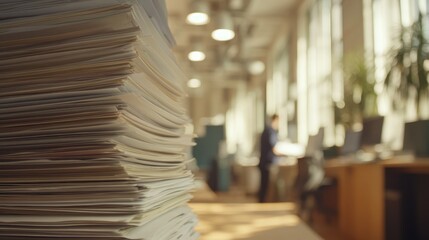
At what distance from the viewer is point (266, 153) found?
7.44 meters

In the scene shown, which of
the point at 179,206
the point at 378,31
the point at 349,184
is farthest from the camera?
the point at 378,31

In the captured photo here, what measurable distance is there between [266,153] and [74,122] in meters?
7.13

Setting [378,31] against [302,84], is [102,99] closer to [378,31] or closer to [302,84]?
[378,31]

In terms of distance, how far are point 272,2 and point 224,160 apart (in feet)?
12.0

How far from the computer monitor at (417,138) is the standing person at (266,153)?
3.41m

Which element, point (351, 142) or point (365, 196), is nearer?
point (365, 196)

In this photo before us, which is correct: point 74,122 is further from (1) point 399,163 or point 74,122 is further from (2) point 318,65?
(2) point 318,65

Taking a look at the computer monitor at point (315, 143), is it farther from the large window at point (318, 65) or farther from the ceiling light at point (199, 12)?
the ceiling light at point (199, 12)

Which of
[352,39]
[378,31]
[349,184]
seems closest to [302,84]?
[352,39]

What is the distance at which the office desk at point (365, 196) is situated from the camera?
157 inches

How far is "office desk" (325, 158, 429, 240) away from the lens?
4000 millimetres

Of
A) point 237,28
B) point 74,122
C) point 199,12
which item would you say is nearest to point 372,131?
point 199,12

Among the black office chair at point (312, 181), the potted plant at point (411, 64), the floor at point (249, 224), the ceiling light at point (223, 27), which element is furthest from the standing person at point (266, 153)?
the floor at point (249, 224)

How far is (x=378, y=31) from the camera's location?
6.43m
